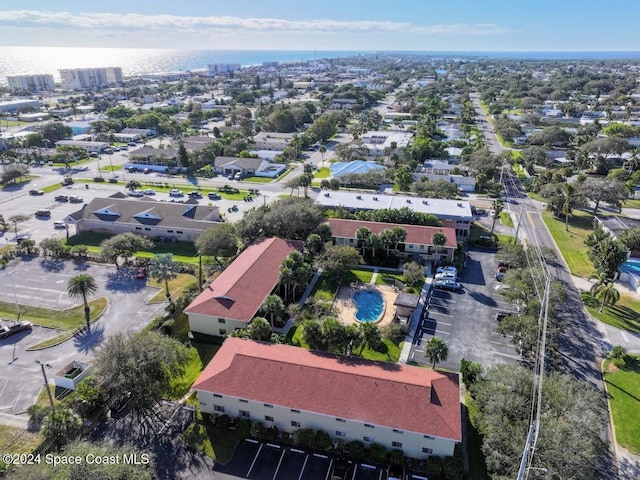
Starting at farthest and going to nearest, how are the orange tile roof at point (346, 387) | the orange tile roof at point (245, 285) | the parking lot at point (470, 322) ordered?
the orange tile roof at point (245, 285)
the parking lot at point (470, 322)
the orange tile roof at point (346, 387)

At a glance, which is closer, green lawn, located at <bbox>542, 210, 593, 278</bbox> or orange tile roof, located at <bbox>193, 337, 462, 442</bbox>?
orange tile roof, located at <bbox>193, 337, 462, 442</bbox>

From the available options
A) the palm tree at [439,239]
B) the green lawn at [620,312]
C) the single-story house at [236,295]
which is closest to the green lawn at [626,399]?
the green lawn at [620,312]

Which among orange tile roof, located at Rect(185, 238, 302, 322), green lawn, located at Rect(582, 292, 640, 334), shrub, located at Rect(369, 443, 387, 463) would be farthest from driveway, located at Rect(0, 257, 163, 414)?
green lawn, located at Rect(582, 292, 640, 334)

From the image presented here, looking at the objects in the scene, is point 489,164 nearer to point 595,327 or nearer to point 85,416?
point 595,327

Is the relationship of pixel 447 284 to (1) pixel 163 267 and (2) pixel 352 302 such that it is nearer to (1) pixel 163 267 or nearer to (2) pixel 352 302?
(2) pixel 352 302

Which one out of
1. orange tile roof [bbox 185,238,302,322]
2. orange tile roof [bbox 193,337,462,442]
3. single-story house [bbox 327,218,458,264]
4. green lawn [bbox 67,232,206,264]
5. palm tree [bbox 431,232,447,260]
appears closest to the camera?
orange tile roof [bbox 193,337,462,442]

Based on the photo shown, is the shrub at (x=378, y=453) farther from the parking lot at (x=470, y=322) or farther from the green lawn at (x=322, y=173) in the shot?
the green lawn at (x=322, y=173)

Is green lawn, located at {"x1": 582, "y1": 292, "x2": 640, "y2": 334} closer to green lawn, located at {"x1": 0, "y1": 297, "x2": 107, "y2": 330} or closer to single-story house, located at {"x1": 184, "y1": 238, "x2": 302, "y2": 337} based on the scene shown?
single-story house, located at {"x1": 184, "y1": 238, "x2": 302, "y2": 337}

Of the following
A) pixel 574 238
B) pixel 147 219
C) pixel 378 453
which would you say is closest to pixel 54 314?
pixel 147 219
